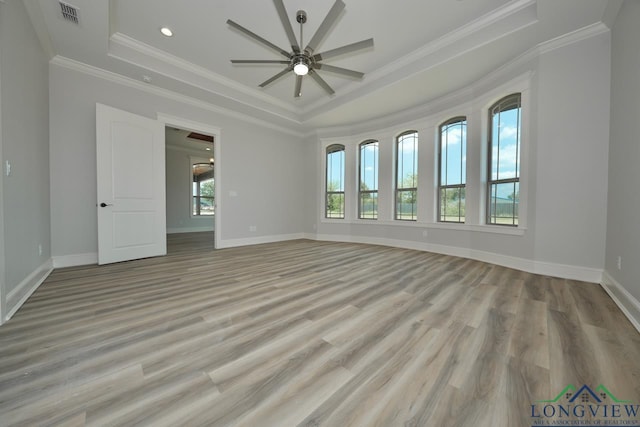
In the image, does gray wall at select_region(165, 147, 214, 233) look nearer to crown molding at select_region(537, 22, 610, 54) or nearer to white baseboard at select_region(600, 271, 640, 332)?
crown molding at select_region(537, 22, 610, 54)

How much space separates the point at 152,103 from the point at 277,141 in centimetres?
277

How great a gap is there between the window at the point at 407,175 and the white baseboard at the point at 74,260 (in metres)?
5.75

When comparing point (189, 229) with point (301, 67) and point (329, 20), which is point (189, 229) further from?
point (329, 20)

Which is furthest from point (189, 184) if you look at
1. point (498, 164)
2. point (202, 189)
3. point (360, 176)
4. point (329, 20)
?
point (498, 164)

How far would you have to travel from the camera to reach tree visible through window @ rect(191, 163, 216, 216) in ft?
30.2

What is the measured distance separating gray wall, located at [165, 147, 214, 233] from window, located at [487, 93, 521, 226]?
918cm

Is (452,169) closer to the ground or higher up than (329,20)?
closer to the ground

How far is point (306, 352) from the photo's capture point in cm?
145

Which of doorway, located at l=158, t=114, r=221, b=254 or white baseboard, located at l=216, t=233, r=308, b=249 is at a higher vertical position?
doorway, located at l=158, t=114, r=221, b=254

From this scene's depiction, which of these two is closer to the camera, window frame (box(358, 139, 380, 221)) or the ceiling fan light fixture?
the ceiling fan light fixture

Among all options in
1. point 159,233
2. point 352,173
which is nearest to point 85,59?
point 159,233

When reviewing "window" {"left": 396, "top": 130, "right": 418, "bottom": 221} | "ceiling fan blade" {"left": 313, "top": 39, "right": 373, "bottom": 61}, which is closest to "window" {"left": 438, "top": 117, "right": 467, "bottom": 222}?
"window" {"left": 396, "top": 130, "right": 418, "bottom": 221}

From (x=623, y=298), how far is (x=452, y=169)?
3053mm

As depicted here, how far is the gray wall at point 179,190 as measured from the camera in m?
8.46
